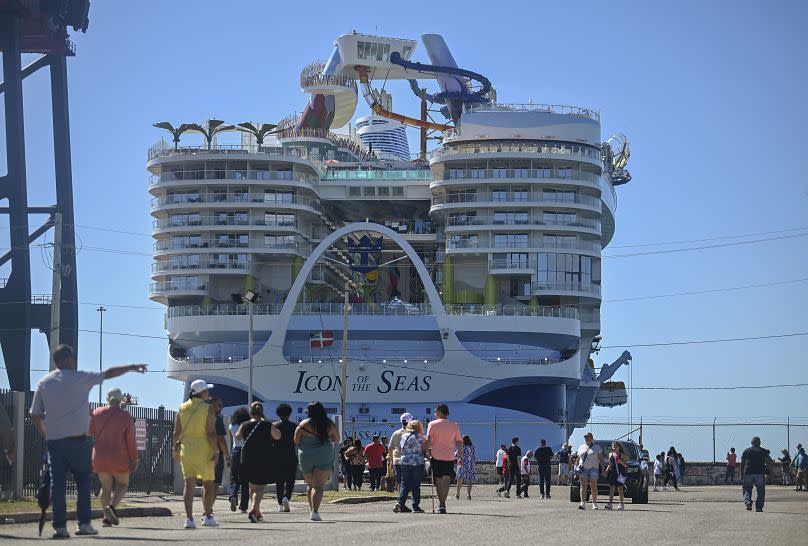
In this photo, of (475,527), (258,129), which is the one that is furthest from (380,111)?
(475,527)

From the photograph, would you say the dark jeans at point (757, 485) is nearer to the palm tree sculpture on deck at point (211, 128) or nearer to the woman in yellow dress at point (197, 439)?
the woman in yellow dress at point (197, 439)

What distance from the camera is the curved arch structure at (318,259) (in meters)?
61.9

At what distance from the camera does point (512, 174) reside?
66375 millimetres

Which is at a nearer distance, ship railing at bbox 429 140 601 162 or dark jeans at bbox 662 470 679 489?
dark jeans at bbox 662 470 679 489

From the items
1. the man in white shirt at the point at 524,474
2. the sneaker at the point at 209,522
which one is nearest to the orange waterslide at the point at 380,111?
the man in white shirt at the point at 524,474

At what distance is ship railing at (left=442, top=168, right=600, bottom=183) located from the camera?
6631 cm

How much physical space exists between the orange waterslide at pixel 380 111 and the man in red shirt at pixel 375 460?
4791 cm

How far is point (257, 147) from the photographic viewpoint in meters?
68.2

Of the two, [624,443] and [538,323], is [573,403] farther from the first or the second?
[624,443]

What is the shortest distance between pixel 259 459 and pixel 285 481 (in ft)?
8.38

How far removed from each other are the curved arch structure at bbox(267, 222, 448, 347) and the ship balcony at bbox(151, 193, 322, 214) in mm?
2757

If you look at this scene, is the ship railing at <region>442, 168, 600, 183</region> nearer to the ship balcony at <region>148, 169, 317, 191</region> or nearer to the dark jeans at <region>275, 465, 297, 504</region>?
the ship balcony at <region>148, 169, 317, 191</region>

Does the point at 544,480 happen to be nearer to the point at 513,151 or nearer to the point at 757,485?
the point at 757,485

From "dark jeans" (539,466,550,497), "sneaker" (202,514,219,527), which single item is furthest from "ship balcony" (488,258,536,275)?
"sneaker" (202,514,219,527)
